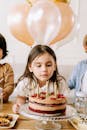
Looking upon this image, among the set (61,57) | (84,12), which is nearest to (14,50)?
(61,57)

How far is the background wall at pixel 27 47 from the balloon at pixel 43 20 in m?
1.29

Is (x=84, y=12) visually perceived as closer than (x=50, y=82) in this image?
No

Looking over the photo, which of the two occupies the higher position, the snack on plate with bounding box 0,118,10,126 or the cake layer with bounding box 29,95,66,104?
the cake layer with bounding box 29,95,66,104

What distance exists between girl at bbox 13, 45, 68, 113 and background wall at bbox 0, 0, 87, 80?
1.13 meters

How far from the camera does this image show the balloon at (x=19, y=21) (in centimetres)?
154

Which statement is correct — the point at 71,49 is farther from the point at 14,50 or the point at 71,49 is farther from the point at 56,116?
the point at 56,116

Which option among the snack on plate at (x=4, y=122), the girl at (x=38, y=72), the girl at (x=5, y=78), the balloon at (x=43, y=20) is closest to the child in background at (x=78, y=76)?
the girl at (x=38, y=72)

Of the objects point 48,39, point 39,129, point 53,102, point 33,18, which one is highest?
point 33,18

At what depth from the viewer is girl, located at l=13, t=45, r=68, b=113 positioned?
53.6 inches

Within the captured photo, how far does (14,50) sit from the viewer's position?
283 cm

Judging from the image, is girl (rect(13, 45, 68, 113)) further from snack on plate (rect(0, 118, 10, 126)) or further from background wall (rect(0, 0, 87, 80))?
background wall (rect(0, 0, 87, 80))

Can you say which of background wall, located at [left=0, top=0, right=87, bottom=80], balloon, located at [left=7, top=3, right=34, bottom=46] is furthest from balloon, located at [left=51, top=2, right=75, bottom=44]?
background wall, located at [left=0, top=0, right=87, bottom=80]

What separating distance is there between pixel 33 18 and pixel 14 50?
141cm

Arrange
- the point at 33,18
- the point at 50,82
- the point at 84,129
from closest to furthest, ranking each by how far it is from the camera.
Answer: the point at 84,129, the point at 33,18, the point at 50,82
